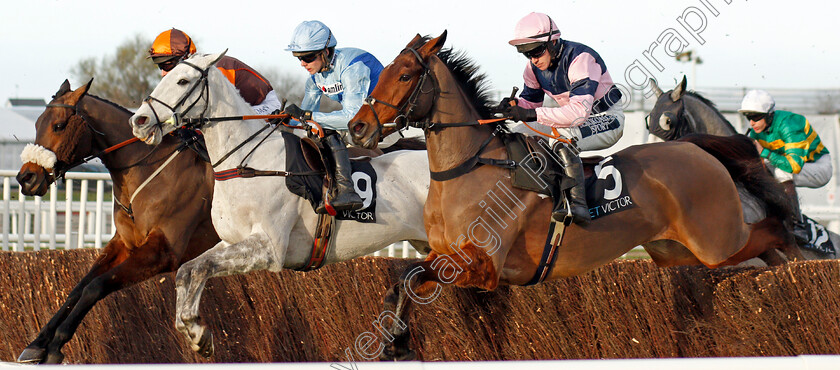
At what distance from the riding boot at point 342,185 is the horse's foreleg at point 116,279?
0.99 m

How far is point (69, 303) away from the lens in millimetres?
4449

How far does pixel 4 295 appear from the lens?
547 cm

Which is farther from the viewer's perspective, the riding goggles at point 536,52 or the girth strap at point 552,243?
the riding goggles at point 536,52

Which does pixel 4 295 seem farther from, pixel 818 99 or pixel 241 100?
pixel 818 99

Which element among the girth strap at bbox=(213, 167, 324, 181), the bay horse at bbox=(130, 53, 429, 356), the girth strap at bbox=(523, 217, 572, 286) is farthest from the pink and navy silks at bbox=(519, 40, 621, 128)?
the girth strap at bbox=(213, 167, 324, 181)

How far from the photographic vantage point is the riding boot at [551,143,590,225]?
4.18m

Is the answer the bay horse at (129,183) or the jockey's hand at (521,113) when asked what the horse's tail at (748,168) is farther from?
the bay horse at (129,183)

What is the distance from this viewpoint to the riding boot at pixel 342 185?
456 centimetres

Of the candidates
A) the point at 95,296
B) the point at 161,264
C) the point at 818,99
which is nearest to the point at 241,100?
the point at 161,264

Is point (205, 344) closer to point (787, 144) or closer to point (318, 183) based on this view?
point (318, 183)

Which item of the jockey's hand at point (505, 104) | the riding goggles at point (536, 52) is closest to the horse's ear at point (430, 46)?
the jockey's hand at point (505, 104)

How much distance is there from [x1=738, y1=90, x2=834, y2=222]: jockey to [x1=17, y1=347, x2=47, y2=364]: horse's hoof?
498cm

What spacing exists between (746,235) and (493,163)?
5.22 ft

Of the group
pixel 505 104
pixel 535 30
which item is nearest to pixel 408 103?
pixel 505 104
